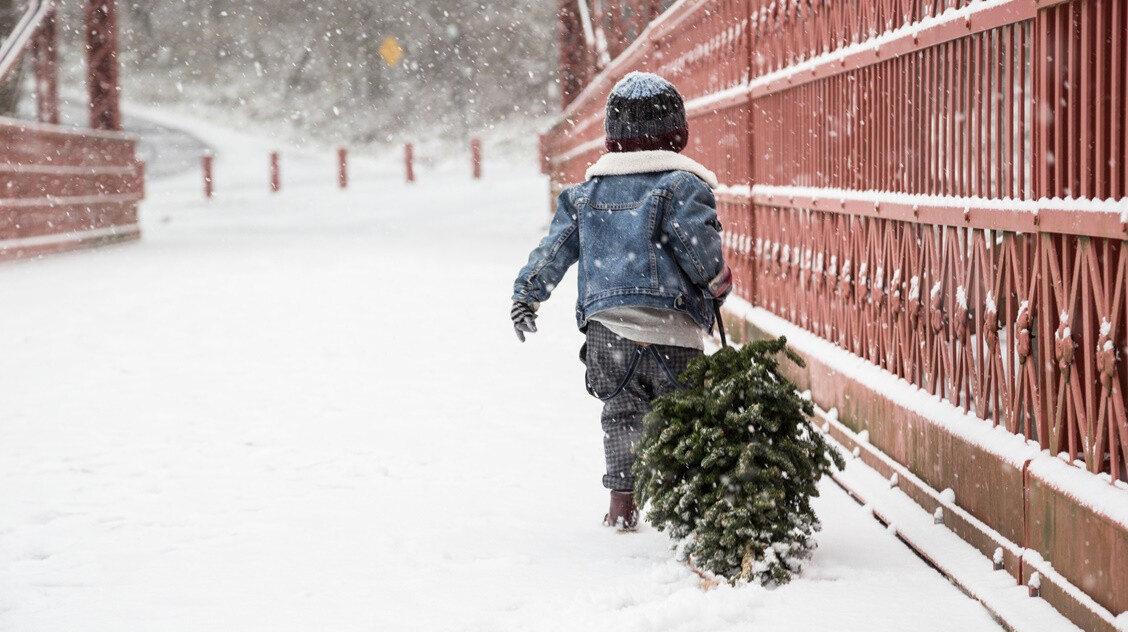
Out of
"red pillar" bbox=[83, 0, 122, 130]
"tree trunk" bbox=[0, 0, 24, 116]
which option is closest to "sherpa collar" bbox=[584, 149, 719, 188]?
"tree trunk" bbox=[0, 0, 24, 116]

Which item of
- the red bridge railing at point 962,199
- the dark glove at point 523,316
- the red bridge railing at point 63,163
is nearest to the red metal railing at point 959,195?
the red bridge railing at point 962,199

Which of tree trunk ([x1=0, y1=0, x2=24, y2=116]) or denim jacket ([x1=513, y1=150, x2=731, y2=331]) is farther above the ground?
tree trunk ([x1=0, y1=0, x2=24, y2=116])

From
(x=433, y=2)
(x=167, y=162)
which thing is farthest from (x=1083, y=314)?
(x=433, y=2)

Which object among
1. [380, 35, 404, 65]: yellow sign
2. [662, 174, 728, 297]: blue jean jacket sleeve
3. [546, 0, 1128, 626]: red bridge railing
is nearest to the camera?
[546, 0, 1128, 626]: red bridge railing

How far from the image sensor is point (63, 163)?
1847 cm

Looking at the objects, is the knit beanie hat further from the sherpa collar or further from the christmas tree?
the christmas tree

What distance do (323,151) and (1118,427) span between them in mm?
46106

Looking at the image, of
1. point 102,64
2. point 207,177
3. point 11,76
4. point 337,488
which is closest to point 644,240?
point 337,488

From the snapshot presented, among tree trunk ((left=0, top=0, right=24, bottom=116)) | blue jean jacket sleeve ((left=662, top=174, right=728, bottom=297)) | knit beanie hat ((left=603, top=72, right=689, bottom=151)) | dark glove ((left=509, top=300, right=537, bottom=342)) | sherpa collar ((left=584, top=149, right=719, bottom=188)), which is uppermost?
tree trunk ((left=0, top=0, right=24, bottom=116))

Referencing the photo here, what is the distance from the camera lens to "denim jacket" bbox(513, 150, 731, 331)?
409cm

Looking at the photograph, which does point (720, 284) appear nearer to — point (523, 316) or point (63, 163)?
point (523, 316)

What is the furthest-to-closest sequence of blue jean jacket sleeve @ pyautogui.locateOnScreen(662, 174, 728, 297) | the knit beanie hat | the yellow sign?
the yellow sign < the knit beanie hat < blue jean jacket sleeve @ pyautogui.locateOnScreen(662, 174, 728, 297)

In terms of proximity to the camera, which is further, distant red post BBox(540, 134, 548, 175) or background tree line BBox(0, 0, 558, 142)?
background tree line BBox(0, 0, 558, 142)

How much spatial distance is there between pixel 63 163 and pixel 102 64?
14.4ft
